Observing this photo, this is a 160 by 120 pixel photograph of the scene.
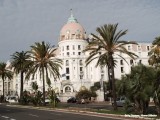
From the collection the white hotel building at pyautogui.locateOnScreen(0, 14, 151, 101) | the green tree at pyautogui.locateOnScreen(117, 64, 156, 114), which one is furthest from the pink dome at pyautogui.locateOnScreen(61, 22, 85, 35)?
the green tree at pyautogui.locateOnScreen(117, 64, 156, 114)

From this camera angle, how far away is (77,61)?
417 feet

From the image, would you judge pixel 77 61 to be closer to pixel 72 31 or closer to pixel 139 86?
pixel 72 31

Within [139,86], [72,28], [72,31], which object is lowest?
[139,86]

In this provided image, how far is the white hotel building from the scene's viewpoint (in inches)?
4658

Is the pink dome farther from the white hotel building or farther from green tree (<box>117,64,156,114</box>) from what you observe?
green tree (<box>117,64,156,114</box>)

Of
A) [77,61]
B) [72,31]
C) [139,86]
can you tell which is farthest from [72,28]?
[139,86]

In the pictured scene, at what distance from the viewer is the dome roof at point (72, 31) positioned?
128350 millimetres

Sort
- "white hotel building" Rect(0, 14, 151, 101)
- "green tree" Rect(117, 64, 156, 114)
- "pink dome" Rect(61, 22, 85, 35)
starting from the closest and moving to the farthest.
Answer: "green tree" Rect(117, 64, 156, 114) < "white hotel building" Rect(0, 14, 151, 101) < "pink dome" Rect(61, 22, 85, 35)

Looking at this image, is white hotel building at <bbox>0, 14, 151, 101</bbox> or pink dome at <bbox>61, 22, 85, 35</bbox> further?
pink dome at <bbox>61, 22, 85, 35</bbox>

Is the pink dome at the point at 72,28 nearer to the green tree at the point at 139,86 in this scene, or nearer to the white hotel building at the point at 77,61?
the white hotel building at the point at 77,61

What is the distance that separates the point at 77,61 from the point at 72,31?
455 inches

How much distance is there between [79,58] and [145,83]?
9957 cm

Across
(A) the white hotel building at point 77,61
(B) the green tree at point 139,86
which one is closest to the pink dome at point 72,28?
(A) the white hotel building at point 77,61

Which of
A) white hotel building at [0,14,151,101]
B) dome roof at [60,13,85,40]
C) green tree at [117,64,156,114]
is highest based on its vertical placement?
dome roof at [60,13,85,40]
